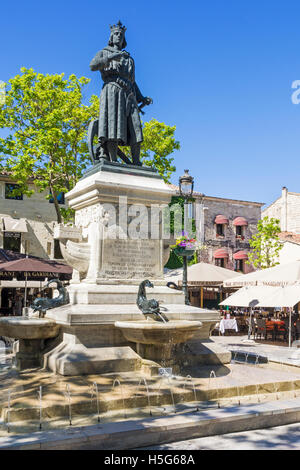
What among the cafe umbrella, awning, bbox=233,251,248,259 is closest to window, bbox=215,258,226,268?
awning, bbox=233,251,248,259

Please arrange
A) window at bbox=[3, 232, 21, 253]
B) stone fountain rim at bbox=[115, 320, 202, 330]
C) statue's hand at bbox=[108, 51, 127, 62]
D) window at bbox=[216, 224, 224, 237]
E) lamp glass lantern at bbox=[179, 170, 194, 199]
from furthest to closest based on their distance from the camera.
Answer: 1. window at bbox=[216, 224, 224, 237]
2. window at bbox=[3, 232, 21, 253]
3. lamp glass lantern at bbox=[179, 170, 194, 199]
4. statue's hand at bbox=[108, 51, 127, 62]
5. stone fountain rim at bbox=[115, 320, 202, 330]

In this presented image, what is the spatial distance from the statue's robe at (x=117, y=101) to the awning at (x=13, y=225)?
2240 cm

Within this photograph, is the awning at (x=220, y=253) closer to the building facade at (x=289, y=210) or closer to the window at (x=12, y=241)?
the building facade at (x=289, y=210)

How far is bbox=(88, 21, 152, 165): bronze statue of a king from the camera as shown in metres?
8.98

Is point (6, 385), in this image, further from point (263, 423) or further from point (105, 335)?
point (263, 423)

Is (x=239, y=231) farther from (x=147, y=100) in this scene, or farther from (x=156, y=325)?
(x=156, y=325)

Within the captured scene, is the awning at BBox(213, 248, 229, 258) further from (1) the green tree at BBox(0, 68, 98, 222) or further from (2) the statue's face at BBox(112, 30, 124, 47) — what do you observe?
(2) the statue's face at BBox(112, 30, 124, 47)

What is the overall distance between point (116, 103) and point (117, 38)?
137cm

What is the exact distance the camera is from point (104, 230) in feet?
26.7

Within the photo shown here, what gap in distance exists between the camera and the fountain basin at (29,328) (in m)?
7.12

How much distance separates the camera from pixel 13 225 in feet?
99.3

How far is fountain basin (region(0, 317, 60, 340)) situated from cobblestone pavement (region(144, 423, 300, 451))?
312 cm

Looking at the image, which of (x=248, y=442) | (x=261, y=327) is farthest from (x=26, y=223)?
(x=248, y=442)
